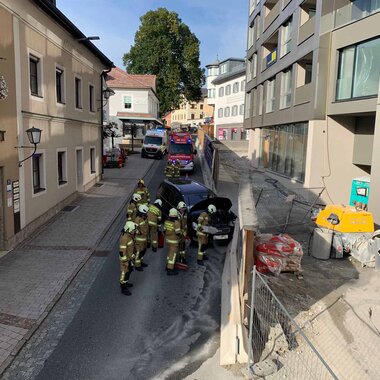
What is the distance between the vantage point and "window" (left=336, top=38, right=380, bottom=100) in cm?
1321

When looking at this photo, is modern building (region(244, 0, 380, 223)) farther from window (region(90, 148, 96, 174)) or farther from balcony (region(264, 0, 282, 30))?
window (region(90, 148, 96, 174))

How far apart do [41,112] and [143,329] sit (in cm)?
862

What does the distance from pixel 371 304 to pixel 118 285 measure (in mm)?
Result: 5293

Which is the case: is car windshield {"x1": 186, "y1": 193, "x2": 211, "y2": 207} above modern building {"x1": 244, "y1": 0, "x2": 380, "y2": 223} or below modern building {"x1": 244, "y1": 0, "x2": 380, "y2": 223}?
below

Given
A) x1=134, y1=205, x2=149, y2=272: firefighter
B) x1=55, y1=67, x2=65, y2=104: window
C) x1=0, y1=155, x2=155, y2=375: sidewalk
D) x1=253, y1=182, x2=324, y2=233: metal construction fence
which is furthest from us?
x1=55, y1=67, x2=65, y2=104: window

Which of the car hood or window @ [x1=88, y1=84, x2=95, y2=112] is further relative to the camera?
window @ [x1=88, y1=84, x2=95, y2=112]

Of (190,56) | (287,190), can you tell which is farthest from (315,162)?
(190,56)

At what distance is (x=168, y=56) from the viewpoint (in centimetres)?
5003

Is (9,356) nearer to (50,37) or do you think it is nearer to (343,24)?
(50,37)

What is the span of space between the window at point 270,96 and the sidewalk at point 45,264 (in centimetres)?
1252

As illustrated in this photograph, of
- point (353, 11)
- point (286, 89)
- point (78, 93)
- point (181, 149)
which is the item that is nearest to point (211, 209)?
point (78, 93)

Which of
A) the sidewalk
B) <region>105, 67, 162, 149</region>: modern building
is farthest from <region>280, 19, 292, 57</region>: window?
<region>105, 67, 162, 149</region>: modern building

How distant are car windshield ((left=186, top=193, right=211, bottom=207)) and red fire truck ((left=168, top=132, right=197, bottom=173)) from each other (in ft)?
44.1

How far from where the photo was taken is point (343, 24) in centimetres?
1485
